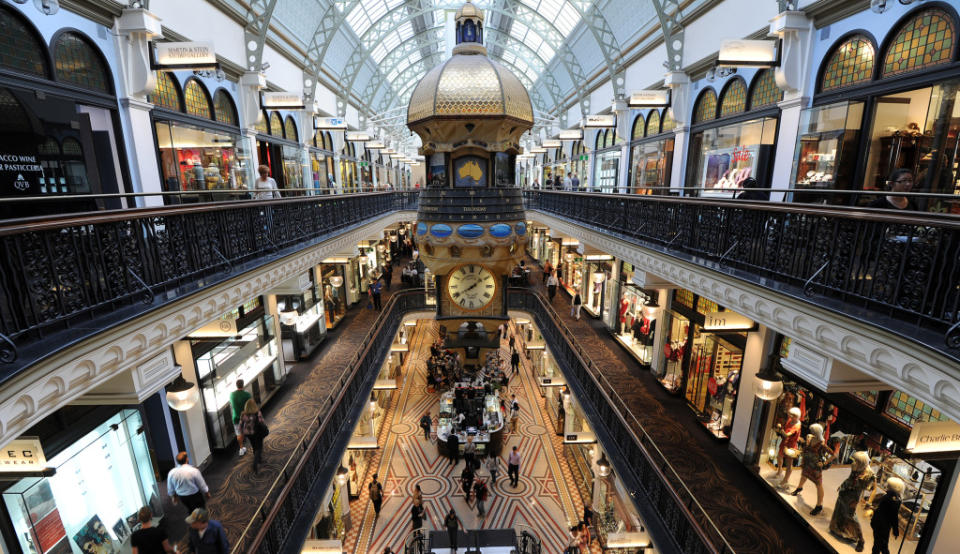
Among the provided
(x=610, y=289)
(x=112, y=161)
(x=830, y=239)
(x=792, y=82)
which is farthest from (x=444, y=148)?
(x=610, y=289)

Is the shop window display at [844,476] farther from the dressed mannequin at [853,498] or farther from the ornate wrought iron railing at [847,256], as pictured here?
the ornate wrought iron railing at [847,256]

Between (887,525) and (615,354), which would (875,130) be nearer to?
(887,525)

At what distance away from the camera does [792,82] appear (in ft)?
24.3

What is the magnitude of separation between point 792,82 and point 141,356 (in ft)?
32.3

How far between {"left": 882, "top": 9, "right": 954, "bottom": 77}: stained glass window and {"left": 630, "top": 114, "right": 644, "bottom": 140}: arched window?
8.94 metres

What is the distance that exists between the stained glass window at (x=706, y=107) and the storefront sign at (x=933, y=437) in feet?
27.1

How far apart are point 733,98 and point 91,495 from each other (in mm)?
13352

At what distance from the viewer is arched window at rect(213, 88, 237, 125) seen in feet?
35.1

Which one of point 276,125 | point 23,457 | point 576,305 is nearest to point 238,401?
point 23,457

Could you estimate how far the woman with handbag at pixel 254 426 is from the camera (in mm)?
6980

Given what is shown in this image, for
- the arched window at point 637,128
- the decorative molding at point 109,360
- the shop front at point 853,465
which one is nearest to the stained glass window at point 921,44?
the shop front at point 853,465

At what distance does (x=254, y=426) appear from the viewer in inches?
278

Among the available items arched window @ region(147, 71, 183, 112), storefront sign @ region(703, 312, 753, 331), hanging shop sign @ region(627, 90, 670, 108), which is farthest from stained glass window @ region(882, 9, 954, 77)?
arched window @ region(147, 71, 183, 112)

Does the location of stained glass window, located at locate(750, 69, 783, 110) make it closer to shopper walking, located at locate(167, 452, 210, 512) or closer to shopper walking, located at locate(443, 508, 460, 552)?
shopper walking, located at locate(443, 508, 460, 552)
